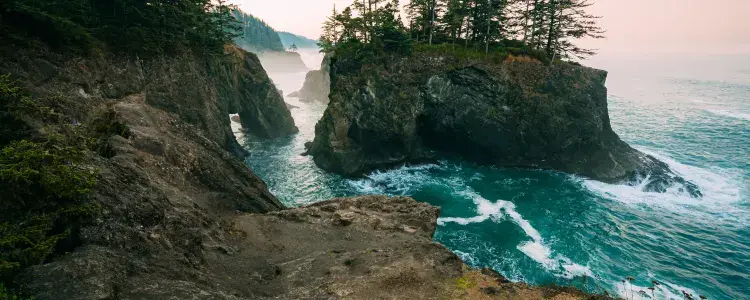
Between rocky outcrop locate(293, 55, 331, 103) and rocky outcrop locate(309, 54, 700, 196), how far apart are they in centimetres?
5062

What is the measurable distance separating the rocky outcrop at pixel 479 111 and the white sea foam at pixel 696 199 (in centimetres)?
276

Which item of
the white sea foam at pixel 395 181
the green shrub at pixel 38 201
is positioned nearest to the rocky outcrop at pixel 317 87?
the white sea foam at pixel 395 181

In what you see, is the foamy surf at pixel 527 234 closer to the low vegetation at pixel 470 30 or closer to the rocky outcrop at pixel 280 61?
the low vegetation at pixel 470 30

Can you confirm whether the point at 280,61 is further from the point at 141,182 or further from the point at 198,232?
the point at 198,232

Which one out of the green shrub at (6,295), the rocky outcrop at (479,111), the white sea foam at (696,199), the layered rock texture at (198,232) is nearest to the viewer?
the green shrub at (6,295)

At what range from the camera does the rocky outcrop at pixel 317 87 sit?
91.8m

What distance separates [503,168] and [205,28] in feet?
128

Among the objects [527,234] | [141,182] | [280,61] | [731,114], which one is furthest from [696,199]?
[280,61]

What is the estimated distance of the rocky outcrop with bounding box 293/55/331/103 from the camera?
9185 cm

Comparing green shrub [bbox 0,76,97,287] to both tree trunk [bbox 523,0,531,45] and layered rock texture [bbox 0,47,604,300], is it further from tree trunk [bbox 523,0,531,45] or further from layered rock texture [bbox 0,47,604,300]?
tree trunk [bbox 523,0,531,45]

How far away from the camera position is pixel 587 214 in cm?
3278

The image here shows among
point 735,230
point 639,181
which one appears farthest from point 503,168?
point 735,230

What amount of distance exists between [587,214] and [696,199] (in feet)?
45.4

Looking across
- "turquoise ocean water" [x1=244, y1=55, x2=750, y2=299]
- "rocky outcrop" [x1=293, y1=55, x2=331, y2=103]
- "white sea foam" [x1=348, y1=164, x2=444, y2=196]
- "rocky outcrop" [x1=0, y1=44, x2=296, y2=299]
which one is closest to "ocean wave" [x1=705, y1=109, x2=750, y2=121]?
"turquoise ocean water" [x1=244, y1=55, x2=750, y2=299]
